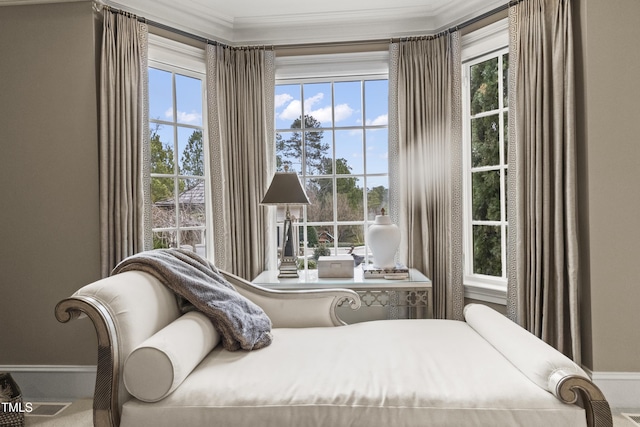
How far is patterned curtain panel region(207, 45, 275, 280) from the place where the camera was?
3.42m

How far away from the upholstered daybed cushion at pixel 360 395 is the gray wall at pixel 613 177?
3.67 feet

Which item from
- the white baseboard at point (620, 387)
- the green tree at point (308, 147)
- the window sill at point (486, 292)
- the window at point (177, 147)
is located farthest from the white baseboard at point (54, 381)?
the white baseboard at point (620, 387)

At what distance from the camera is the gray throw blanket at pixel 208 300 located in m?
1.91

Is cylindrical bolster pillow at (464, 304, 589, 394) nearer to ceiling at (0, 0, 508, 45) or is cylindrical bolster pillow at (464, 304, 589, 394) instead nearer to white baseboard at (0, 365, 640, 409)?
ceiling at (0, 0, 508, 45)

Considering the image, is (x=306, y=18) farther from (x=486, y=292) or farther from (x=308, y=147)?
(x=486, y=292)

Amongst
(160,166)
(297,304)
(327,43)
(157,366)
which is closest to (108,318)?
(157,366)

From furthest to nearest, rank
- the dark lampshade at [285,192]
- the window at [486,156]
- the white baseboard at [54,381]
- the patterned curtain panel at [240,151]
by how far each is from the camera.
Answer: the patterned curtain panel at [240,151]
the window at [486,156]
the dark lampshade at [285,192]
the white baseboard at [54,381]

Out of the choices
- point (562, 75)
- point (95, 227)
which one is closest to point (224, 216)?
point (95, 227)

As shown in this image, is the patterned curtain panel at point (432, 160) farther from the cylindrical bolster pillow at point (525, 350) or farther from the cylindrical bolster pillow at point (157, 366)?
the cylindrical bolster pillow at point (157, 366)

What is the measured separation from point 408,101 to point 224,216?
1.65 metres

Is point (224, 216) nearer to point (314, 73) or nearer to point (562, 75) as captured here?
point (314, 73)

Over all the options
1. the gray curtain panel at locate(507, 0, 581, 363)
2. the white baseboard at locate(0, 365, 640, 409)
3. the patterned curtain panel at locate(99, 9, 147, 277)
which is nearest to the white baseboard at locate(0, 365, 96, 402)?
the white baseboard at locate(0, 365, 640, 409)

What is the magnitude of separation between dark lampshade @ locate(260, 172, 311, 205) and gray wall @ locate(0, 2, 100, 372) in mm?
1110

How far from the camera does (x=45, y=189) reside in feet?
9.21
